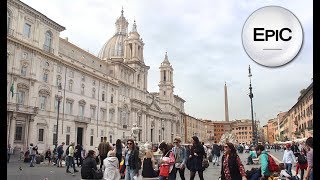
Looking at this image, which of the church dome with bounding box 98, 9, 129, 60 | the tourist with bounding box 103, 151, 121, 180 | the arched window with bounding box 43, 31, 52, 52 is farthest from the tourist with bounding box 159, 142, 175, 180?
the church dome with bounding box 98, 9, 129, 60

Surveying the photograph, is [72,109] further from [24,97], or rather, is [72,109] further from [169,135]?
[169,135]

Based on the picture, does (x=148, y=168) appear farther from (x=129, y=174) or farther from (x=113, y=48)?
(x=113, y=48)

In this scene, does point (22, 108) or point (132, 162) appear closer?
point (132, 162)

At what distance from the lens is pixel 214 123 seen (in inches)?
5930

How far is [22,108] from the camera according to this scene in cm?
3189

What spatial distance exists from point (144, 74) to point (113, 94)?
18.8 metres

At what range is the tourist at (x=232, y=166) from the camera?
20.4ft

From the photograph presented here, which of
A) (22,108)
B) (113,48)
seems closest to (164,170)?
(22,108)

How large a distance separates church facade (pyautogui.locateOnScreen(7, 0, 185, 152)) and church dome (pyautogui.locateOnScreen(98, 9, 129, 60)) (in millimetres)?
272

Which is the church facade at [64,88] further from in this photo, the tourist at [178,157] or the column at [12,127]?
the tourist at [178,157]

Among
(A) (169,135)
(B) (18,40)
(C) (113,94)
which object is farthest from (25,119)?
(A) (169,135)

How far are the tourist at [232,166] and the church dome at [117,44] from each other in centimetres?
6416

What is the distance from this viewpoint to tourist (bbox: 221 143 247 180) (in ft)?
20.4

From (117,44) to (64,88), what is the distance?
3355 cm
